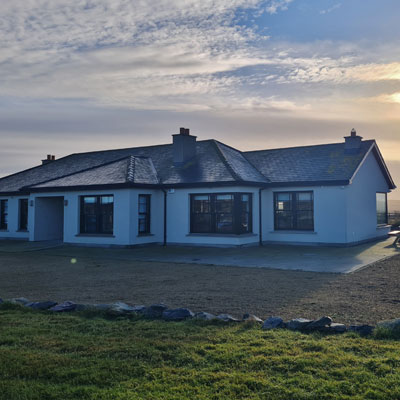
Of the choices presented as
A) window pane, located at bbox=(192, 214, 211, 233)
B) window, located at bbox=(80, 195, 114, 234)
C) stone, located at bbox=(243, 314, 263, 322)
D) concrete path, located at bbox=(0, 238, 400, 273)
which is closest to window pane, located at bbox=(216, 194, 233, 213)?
window pane, located at bbox=(192, 214, 211, 233)

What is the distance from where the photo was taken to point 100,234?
2117 centimetres

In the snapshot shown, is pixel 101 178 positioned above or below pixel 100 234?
above

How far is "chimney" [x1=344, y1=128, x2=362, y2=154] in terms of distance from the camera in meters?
22.4

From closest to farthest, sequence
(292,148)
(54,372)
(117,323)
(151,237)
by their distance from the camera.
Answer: (54,372) < (117,323) < (151,237) < (292,148)

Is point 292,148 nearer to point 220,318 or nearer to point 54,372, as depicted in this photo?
point 220,318

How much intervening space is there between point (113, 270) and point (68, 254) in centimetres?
582

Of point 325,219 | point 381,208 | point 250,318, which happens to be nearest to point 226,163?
point 325,219

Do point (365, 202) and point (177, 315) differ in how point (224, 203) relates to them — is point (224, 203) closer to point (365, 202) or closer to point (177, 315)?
point (365, 202)

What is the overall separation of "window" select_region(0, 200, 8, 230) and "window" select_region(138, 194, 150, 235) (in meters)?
11.3

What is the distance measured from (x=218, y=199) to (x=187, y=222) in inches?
76.8

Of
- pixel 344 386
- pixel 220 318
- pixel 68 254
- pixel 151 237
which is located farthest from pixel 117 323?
pixel 151 237

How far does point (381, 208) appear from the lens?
26031 millimetres

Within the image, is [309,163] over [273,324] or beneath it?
over

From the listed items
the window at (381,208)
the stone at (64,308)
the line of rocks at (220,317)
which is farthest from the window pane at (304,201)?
the stone at (64,308)
